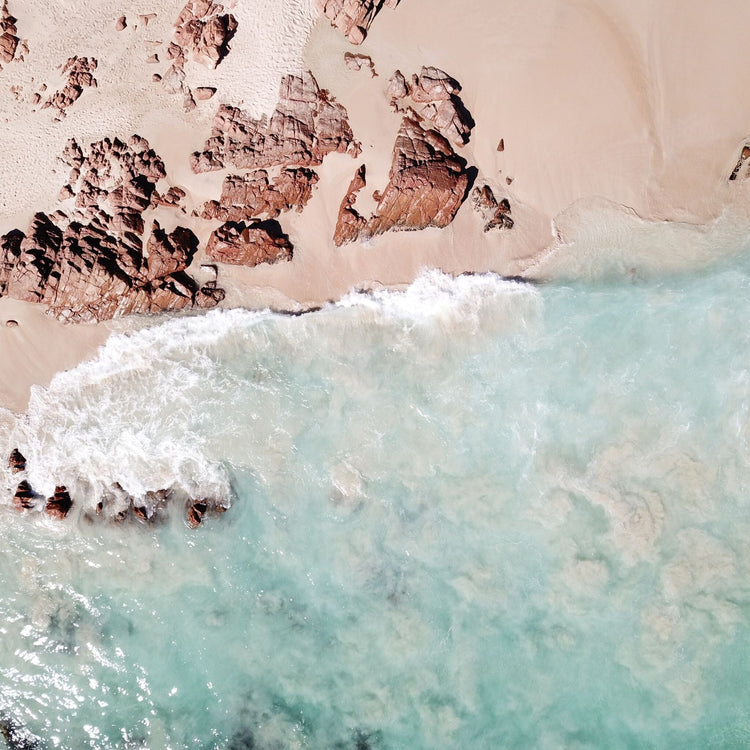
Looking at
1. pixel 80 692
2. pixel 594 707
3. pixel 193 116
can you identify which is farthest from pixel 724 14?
pixel 80 692

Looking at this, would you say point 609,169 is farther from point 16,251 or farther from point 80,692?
point 80,692

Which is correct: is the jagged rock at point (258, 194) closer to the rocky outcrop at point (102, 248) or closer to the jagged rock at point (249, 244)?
the jagged rock at point (249, 244)

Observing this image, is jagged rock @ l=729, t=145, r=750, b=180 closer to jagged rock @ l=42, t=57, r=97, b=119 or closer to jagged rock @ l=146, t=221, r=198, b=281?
jagged rock @ l=146, t=221, r=198, b=281

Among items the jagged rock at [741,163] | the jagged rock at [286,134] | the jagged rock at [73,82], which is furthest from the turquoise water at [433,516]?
the jagged rock at [73,82]

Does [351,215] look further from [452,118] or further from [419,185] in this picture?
[452,118]

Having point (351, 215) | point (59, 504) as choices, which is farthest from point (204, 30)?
point (59, 504)

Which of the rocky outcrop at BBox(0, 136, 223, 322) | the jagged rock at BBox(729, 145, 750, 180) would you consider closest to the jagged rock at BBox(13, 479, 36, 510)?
the rocky outcrop at BBox(0, 136, 223, 322)
